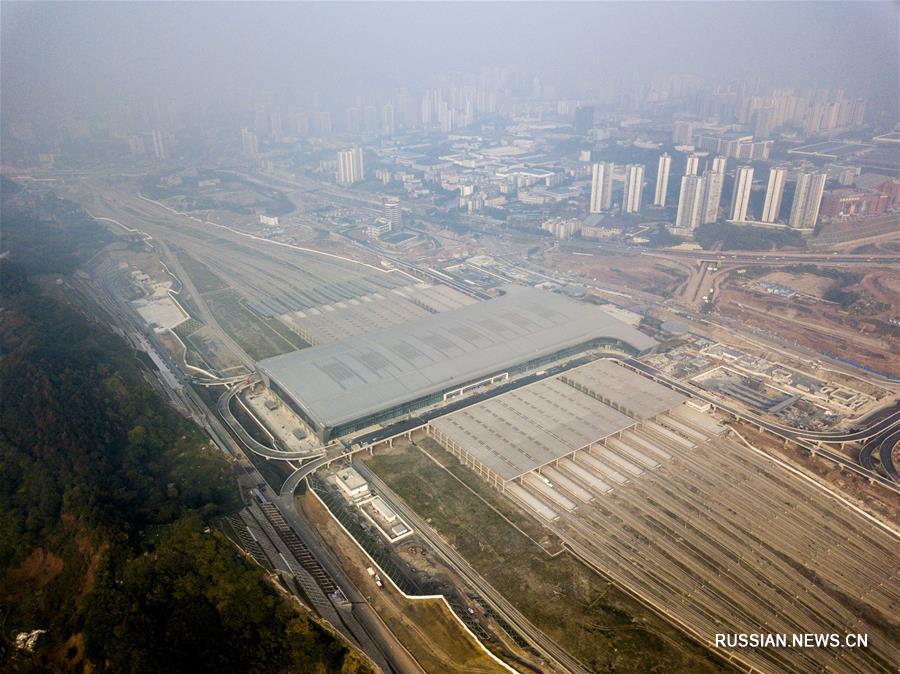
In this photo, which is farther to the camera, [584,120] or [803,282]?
[584,120]

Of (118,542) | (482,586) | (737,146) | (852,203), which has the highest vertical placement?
(737,146)

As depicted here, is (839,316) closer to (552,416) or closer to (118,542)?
(552,416)

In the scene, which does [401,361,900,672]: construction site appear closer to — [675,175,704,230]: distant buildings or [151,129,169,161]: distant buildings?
[675,175,704,230]: distant buildings

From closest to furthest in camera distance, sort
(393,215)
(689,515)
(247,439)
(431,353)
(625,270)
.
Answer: (689,515) → (247,439) → (431,353) → (625,270) → (393,215)

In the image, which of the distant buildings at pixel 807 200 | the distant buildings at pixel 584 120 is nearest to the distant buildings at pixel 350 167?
the distant buildings at pixel 584 120

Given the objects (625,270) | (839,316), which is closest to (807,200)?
(839,316)

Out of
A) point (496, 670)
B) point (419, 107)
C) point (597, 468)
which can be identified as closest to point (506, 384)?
point (597, 468)
